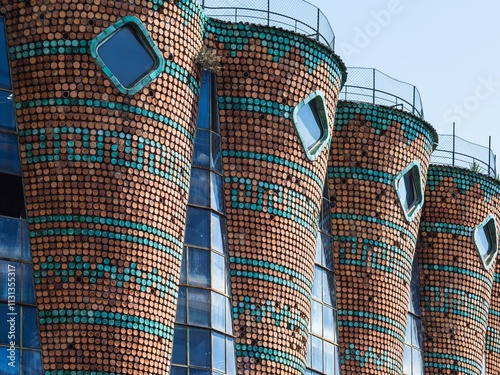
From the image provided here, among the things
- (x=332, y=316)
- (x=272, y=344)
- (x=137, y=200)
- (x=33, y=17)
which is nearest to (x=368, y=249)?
(x=332, y=316)

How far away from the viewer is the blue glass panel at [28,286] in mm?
33594

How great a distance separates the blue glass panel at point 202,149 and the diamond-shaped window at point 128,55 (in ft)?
8.73

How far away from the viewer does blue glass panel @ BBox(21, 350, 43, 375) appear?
33219 mm

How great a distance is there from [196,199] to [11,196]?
201 inches

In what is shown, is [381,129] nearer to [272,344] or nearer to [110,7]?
[272,344]

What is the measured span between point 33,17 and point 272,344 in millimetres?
10151

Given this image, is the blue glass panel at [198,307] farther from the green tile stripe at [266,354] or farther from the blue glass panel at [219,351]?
the green tile stripe at [266,354]

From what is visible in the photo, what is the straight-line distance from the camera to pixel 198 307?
36.3 metres

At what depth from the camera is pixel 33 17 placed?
34.3 metres

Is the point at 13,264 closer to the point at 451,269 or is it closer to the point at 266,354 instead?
the point at 266,354

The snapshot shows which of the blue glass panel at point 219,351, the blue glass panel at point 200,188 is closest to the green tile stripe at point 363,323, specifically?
the blue glass panel at point 219,351

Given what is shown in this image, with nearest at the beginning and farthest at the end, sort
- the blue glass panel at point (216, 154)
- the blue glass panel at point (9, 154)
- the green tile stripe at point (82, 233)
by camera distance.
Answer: the green tile stripe at point (82, 233) < the blue glass panel at point (9, 154) < the blue glass panel at point (216, 154)

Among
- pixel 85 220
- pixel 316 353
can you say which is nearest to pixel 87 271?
pixel 85 220

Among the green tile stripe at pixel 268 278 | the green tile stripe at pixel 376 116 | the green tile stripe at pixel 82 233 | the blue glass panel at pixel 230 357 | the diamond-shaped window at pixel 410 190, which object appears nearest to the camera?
the green tile stripe at pixel 82 233
